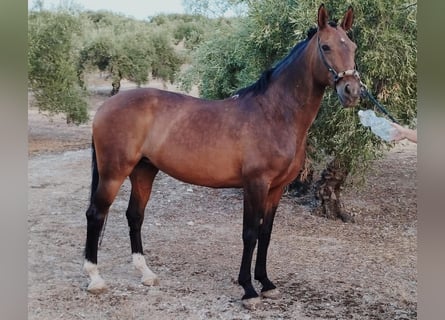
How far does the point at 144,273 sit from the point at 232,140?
1175 millimetres

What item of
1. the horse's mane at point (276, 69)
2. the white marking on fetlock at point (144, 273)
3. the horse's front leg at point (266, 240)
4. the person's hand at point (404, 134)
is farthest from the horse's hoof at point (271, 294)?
the person's hand at point (404, 134)

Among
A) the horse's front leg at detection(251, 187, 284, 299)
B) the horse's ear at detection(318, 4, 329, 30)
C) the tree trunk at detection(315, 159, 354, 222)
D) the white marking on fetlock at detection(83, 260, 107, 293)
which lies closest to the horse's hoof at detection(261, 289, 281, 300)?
the horse's front leg at detection(251, 187, 284, 299)

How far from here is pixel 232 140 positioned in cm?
303

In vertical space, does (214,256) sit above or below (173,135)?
below

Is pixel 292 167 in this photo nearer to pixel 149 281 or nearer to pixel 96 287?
pixel 149 281

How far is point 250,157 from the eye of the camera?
9.72ft

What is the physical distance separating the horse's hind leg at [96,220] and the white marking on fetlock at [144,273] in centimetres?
28

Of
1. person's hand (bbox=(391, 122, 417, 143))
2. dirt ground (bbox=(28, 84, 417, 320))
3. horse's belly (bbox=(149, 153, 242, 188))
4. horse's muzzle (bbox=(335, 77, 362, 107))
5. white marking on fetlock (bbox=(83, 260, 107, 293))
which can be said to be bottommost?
dirt ground (bbox=(28, 84, 417, 320))

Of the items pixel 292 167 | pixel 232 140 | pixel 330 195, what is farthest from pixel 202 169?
pixel 330 195

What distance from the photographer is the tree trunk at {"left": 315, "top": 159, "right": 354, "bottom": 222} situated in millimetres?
5309

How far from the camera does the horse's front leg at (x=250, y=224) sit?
9.67ft

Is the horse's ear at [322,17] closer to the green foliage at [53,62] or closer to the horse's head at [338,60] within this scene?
the horse's head at [338,60]

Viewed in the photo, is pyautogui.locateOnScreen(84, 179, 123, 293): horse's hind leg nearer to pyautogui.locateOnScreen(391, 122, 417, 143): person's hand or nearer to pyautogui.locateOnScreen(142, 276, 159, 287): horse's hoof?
pyautogui.locateOnScreen(142, 276, 159, 287): horse's hoof

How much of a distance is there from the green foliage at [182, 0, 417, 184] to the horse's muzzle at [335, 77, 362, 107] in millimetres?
1530
